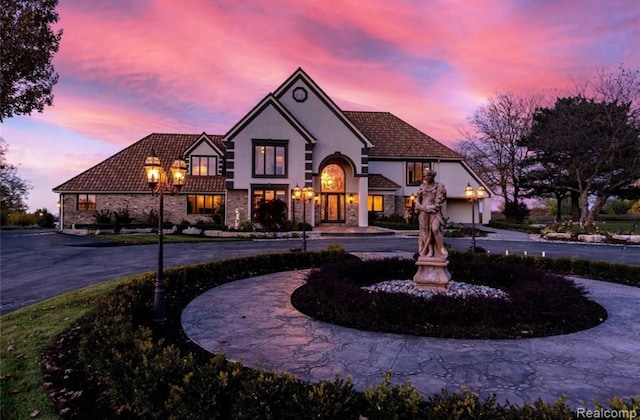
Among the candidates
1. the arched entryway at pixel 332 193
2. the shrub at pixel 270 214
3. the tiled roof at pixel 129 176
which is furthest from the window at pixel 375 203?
the tiled roof at pixel 129 176

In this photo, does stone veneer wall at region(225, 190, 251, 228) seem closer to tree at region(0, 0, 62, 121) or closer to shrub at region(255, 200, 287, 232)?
shrub at region(255, 200, 287, 232)

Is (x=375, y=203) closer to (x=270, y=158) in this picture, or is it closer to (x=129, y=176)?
(x=270, y=158)

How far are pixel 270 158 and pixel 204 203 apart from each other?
761 cm

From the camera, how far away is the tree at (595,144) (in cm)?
3231

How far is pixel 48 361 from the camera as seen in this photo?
6027mm

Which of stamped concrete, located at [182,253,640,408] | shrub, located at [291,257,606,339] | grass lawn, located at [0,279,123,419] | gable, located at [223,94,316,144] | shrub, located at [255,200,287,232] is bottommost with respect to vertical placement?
grass lawn, located at [0,279,123,419]

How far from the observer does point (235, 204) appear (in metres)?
31.6

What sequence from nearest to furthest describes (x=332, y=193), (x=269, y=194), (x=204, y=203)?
(x=269, y=194), (x=204, y=203), (x=332, y=193)

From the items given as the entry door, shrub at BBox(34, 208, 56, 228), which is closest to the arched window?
the entry door

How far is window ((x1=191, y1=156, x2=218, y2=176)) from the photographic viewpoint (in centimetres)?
3462

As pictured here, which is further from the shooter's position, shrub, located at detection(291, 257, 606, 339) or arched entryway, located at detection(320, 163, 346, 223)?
arched entryway, located at detection(320, 163, 346, 223)

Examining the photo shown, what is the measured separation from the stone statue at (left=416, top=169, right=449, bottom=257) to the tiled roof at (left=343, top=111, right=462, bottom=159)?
2853 centimetres

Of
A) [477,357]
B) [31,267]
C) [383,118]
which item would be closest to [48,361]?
[477,357]

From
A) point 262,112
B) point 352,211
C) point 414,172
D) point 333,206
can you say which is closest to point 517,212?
point 414,172
